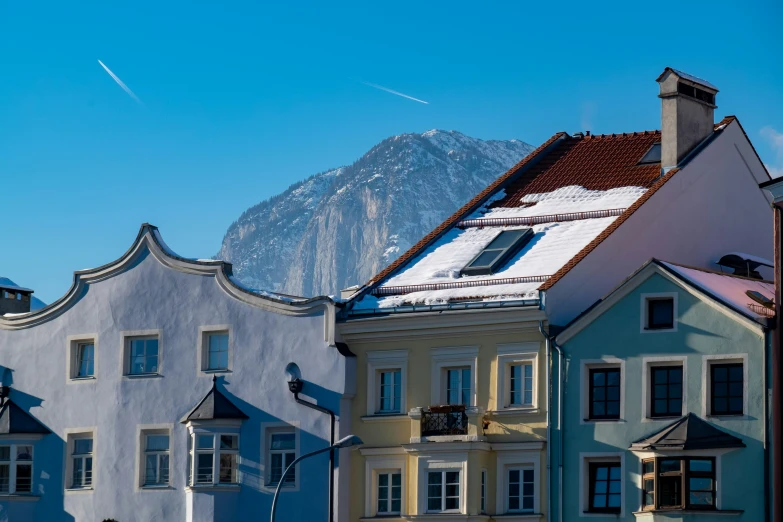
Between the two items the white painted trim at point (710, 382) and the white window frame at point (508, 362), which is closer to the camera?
the white painted trim at point (710, 382)

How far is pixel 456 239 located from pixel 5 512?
18.3 m

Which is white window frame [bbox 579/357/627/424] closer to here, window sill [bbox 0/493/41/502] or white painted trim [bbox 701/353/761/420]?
white painted trim [bbox 701/353/761/420]

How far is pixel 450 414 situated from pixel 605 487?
5.50 m

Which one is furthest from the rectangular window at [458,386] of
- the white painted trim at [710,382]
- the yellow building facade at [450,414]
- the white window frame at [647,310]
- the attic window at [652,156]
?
the attic window at [652,156]

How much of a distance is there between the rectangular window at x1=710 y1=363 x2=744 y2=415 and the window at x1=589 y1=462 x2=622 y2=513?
12.2 ft

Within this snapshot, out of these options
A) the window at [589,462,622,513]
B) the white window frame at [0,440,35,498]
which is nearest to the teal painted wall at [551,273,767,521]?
the window at [589,462,622,513]

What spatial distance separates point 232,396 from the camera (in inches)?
2452

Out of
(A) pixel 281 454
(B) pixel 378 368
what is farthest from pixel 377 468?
(A) pixel 281 454

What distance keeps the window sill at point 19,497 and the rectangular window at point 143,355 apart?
5550 millimetres

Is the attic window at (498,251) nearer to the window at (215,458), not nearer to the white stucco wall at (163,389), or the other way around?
the white stucco wall at (163,389)

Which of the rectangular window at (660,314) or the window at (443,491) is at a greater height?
the rectangular window at (660,314)

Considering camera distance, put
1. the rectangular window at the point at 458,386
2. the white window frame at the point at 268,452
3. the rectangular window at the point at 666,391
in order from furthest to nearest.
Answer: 1. the white window frame at the point at 268,452
2. the rectangular window at the point at 458,386
3. the rectangular window at the point at 666,391

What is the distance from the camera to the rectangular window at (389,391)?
6044cm

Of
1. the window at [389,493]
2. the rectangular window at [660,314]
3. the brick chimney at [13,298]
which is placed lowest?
the window at [389,493]
